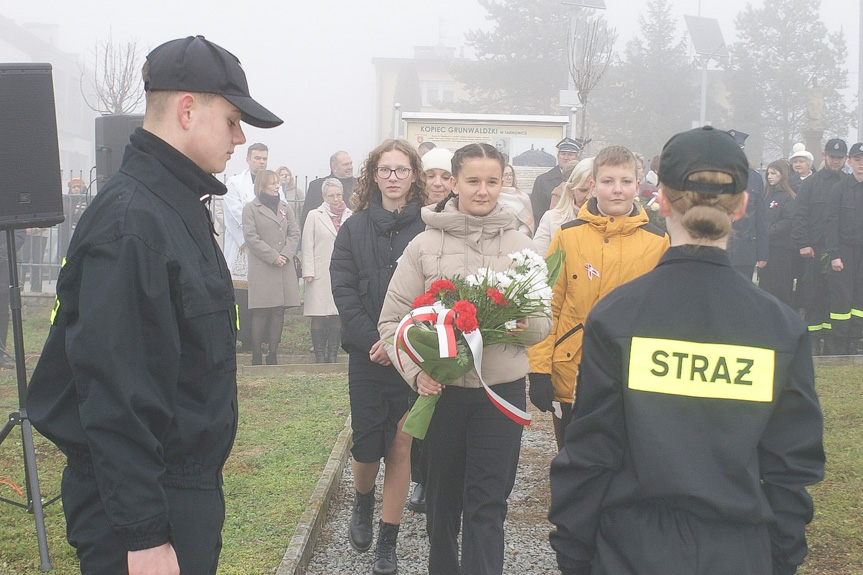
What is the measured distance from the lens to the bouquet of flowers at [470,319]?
4164mm

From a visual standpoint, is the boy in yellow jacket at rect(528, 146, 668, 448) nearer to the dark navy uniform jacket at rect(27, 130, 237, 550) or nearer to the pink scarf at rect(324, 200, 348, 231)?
the dark navy uniform jacket at rect(27, 130, 237, 550)

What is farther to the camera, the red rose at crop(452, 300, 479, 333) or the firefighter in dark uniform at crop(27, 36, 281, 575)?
the red rose at crop(452, 300, 479, 333)

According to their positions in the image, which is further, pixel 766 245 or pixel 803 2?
pixel 803 2

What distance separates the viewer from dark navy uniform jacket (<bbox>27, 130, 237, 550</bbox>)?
7.63 ft

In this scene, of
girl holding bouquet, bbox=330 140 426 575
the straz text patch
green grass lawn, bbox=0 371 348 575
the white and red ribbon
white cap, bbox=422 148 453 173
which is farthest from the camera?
white cap, bbox=422 148 453 173

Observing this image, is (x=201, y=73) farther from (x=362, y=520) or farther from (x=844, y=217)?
(x=844, y=217)

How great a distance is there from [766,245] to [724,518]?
1016 centimetres

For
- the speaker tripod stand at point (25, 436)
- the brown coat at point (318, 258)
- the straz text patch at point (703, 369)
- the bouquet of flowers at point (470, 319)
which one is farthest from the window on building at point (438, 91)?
the straz text patch at point (703, 369)

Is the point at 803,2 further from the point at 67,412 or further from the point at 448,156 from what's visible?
the point at 67,412

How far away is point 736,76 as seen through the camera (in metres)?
60.9

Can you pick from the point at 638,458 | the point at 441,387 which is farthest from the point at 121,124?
the point at 638,458

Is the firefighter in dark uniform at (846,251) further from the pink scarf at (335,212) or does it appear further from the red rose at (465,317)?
the red rose at (465,317)

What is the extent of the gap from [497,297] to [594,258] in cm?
90

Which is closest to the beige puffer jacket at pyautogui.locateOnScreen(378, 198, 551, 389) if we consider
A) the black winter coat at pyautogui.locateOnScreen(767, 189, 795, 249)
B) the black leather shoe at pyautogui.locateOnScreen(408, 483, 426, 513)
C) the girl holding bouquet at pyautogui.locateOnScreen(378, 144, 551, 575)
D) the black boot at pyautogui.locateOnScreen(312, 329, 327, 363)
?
the girl holding bouquet at pyautogui.locateOnScreen(378, 144, 551, 575)
